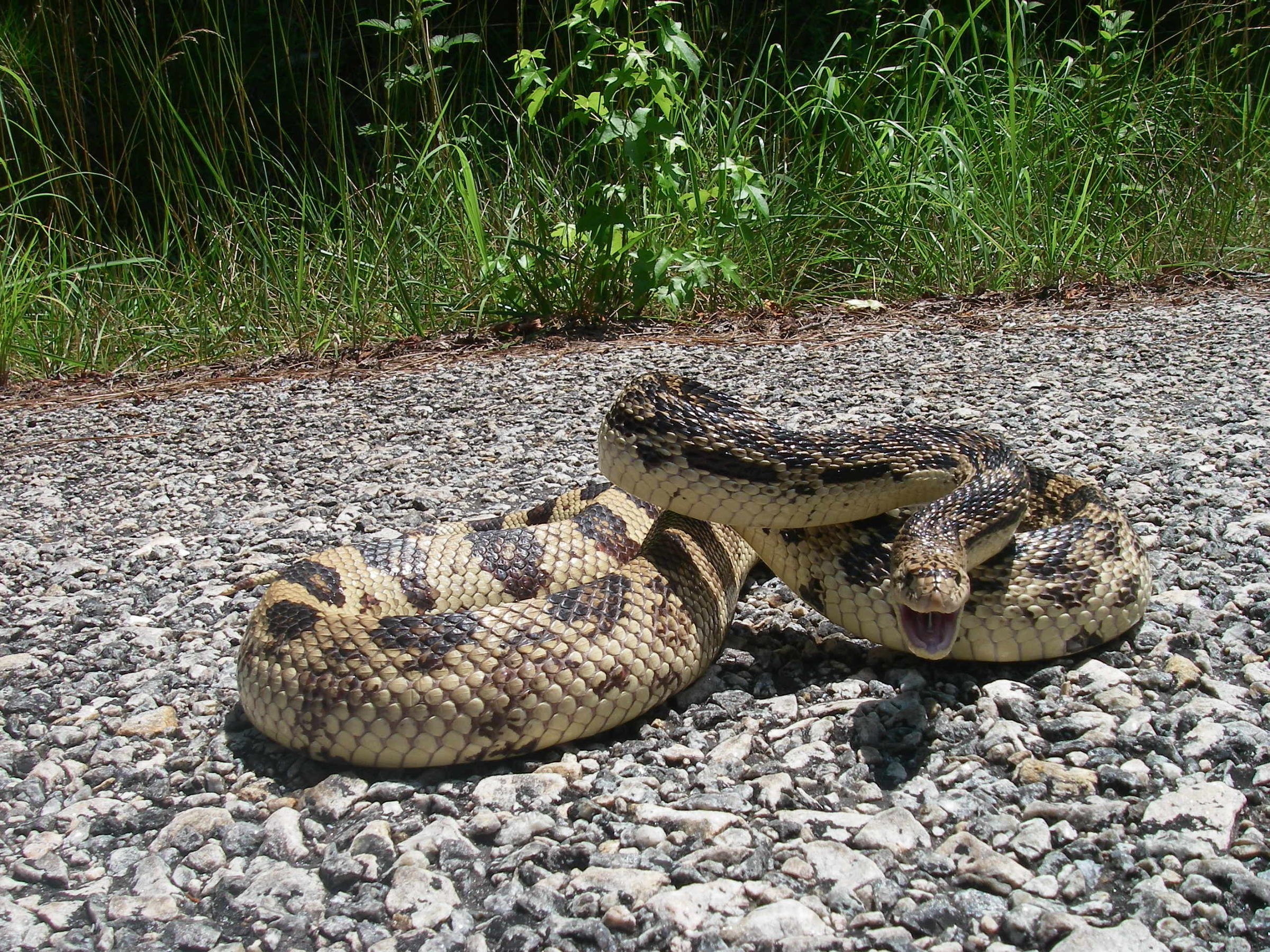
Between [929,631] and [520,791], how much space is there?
980 mm

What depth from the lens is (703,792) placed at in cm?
227

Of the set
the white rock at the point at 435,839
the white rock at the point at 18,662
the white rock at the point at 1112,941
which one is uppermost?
the white rock at the point at 1112,941

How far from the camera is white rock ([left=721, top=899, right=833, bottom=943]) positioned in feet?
5.98

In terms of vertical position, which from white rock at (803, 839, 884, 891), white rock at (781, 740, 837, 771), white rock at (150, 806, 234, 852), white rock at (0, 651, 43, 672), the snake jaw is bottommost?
white rock at (0, 651, 43, 672)

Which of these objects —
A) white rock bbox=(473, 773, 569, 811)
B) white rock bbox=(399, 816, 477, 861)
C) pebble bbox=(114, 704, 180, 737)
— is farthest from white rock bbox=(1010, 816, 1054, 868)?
pebble bbox=(114, 704, 180, 737)

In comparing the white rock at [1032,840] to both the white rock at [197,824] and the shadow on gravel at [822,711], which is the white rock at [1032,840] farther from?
the white rock at [197,824]

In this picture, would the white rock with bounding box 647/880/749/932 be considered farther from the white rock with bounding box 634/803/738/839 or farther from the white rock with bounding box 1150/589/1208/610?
the white rock with bounding box 1150/589/1208/610

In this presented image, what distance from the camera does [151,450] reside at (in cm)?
510

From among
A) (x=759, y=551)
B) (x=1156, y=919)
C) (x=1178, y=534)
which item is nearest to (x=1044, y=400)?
(x=1178, y=534)

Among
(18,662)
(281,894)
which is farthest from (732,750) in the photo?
(18,662)

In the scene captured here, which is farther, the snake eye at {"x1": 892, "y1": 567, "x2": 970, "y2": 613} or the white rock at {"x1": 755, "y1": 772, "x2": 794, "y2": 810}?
the snake eye at {"x1": 892, "y1": 567, "x2": 970, "y2": 613}

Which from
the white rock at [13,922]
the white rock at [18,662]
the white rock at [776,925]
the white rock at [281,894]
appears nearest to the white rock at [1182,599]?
the white rock at [776,925]

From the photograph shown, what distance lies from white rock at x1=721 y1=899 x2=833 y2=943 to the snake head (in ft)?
2.55

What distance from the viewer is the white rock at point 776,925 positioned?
5.98 feet
